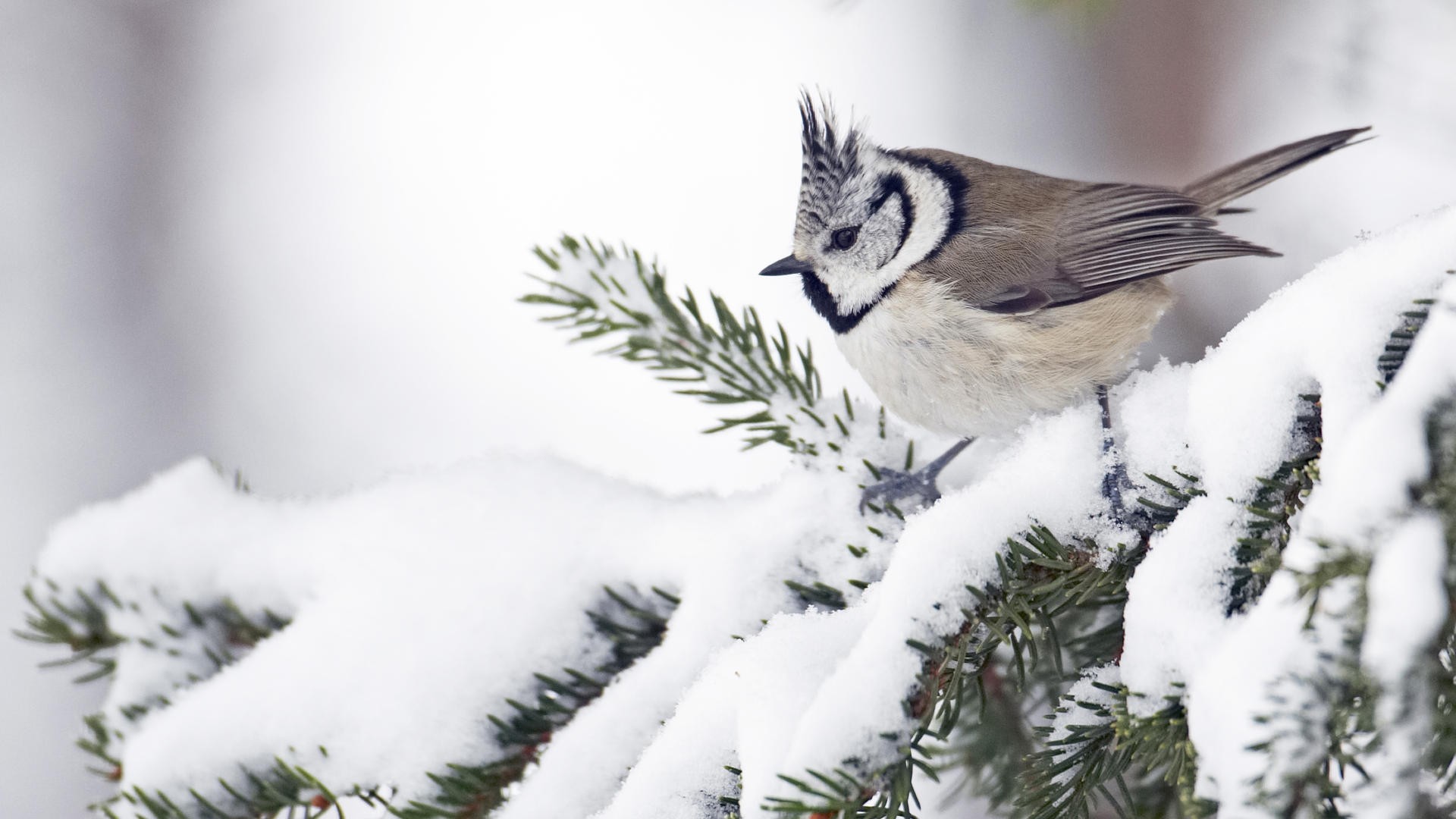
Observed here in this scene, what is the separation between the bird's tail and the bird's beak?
3.07 feet

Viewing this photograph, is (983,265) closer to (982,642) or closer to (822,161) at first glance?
(822,161)

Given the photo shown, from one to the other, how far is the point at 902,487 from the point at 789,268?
0.86m

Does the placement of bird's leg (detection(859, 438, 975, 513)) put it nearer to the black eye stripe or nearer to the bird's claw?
the bird's claw

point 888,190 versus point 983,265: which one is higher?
point 888,190

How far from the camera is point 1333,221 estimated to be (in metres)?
3.33

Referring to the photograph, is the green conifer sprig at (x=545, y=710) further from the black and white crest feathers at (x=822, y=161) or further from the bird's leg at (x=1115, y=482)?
the black and white crest feathers at (x=822, y=161)

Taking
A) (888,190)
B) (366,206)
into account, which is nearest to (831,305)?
(888,190)

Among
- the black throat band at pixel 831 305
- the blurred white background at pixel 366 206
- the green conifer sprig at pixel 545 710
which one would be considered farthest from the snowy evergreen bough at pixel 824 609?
the blurred white background at pixel 366 206

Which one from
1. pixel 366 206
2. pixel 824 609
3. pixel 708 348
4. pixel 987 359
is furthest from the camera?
pixel 366 206

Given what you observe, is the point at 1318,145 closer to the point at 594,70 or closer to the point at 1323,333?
the point at 1323,333

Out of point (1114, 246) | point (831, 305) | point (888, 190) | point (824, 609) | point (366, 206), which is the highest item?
point (366, 206)

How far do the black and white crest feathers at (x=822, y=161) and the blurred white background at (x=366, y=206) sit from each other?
8.24 ft

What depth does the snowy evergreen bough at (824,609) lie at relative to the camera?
0.79 m

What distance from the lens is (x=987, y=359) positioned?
1.96 m
